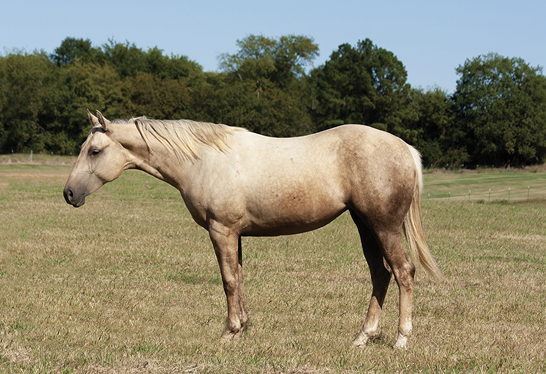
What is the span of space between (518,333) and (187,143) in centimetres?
420

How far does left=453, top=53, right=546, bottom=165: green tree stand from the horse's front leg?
2306 inches

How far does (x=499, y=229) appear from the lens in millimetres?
15000

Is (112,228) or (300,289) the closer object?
(300,289)

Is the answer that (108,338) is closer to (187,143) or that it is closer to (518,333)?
(187,143)

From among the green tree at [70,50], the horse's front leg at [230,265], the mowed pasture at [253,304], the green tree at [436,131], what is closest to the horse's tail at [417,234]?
the mowed pasture at [253,304]

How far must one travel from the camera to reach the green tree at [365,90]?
56.7m

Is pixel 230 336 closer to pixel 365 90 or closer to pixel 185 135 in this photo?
pixel 185 135

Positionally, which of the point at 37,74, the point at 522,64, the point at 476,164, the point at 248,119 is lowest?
the point at 476,164

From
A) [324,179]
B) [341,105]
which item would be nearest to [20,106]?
[341,105]

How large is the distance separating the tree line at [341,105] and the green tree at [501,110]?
0.39 ft

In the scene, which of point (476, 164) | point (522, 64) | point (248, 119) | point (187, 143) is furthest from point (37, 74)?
point (187, 143)

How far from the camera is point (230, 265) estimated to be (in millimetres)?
5336

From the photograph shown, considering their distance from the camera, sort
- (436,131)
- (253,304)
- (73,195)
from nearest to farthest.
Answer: (73,195), (253,304), (436,131)

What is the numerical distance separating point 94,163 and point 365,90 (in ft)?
181
